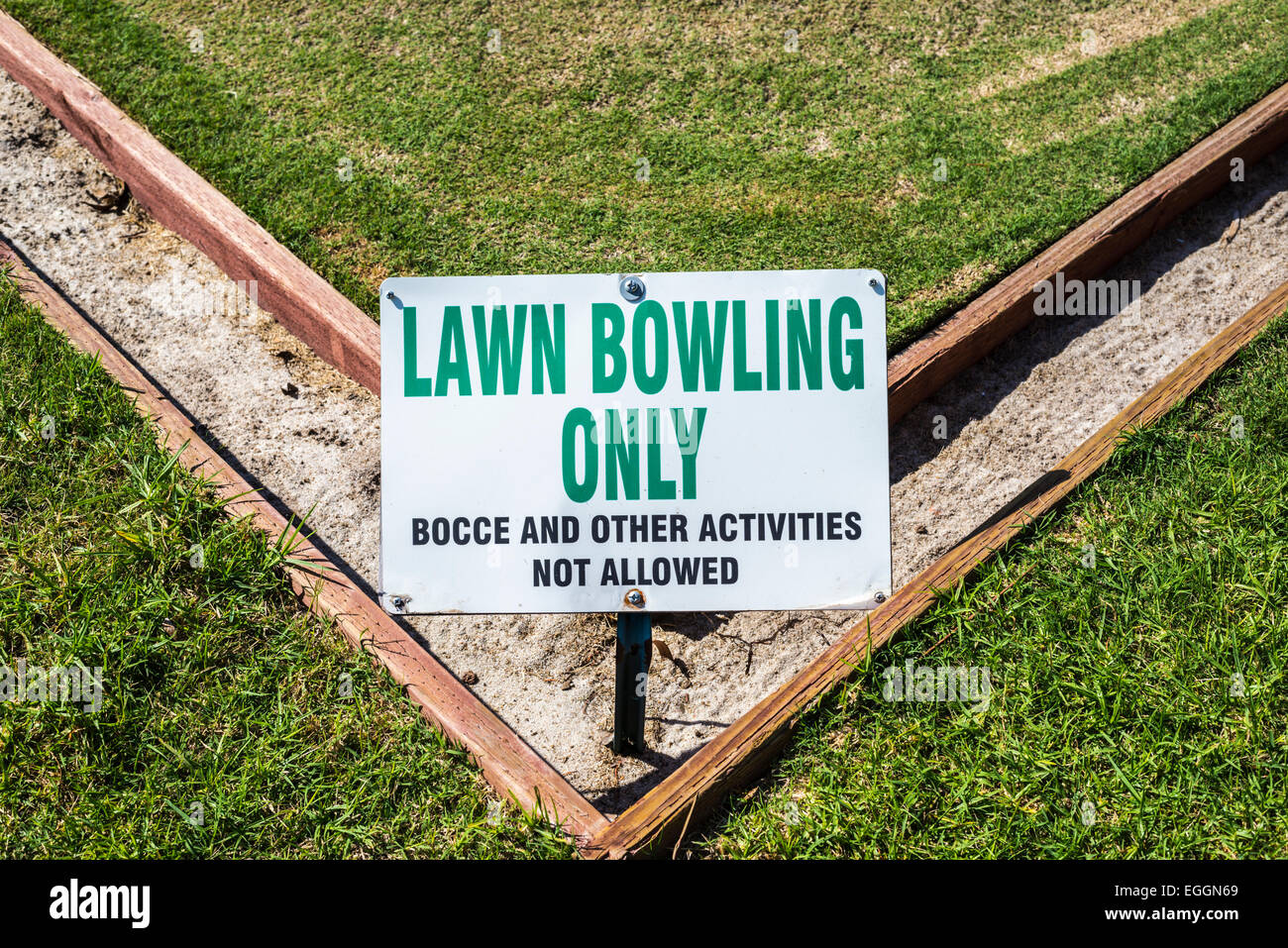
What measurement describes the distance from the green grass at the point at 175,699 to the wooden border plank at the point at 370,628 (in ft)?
0.18

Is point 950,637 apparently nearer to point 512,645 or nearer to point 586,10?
point 512,645

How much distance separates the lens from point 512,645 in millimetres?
3373

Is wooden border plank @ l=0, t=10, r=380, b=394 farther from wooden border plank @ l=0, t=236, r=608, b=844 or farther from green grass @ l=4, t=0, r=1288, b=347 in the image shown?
wooden border plank @ l=0, t=236, r=608, b=844

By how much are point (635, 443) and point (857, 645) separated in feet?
3.63

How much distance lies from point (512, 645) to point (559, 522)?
3.83ft

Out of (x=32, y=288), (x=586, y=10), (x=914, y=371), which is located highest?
(x=586, y=10)

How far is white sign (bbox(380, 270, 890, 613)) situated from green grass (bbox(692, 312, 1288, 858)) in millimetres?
781

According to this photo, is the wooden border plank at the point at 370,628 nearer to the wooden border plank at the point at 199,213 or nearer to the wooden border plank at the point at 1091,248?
the wooden border plank at the point at 199,213

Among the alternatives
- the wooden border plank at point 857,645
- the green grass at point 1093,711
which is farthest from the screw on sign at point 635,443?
the green grass at point 1093,711

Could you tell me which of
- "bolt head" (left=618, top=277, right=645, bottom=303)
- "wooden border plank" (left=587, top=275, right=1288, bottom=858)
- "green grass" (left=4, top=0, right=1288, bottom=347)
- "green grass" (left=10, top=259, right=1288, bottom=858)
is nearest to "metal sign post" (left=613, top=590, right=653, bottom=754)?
"wooden border plank" (left=587, top=275, right=1288, bottom=858)

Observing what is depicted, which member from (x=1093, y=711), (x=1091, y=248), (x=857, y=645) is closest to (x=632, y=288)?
(x=857, y=645)

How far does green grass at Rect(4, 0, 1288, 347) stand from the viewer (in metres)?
4.23

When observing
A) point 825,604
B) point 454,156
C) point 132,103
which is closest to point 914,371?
point 825,604

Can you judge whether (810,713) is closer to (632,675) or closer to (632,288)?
(632,675)
